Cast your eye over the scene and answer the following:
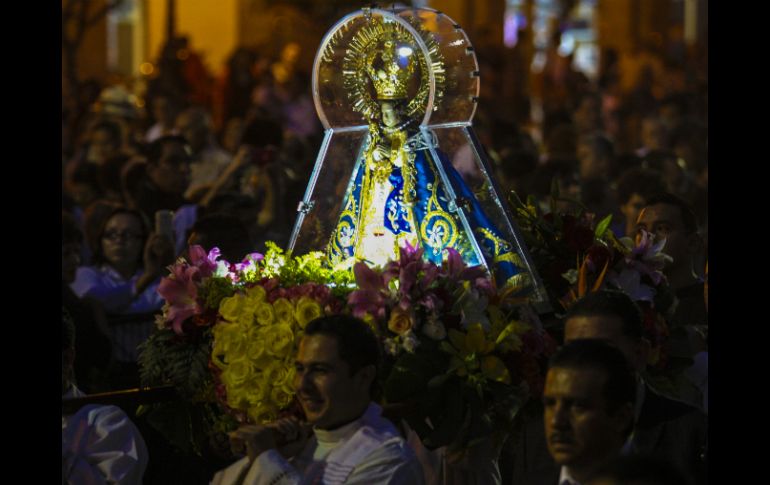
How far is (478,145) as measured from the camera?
6633mm

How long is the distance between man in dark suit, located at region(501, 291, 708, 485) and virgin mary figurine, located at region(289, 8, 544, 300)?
1.95 feet

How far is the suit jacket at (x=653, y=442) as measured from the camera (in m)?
5.86

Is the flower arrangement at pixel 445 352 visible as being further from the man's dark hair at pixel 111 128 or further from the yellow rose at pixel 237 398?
the man's dark hair at pixel 111 128

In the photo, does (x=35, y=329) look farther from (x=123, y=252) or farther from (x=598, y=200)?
(x=598, y=200)

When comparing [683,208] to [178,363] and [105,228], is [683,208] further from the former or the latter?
[105,228]

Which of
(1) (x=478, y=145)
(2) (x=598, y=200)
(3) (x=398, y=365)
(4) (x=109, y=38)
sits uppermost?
(1) (x=478, y=145)

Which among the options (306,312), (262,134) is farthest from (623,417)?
(262,134)

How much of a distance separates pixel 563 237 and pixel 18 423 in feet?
7.72

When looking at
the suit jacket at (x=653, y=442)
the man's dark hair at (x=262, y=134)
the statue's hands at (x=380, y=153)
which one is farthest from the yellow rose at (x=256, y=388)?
the man's dark hair at (x=262, y=134)

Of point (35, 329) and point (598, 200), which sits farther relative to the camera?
point (598, 200)

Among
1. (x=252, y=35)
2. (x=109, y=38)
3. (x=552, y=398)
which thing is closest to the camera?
(x=552, y=398)

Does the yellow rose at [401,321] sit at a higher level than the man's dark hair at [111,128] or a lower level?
higher

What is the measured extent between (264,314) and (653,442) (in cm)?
137

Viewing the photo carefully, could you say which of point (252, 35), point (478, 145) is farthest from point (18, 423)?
point (252, 35)
